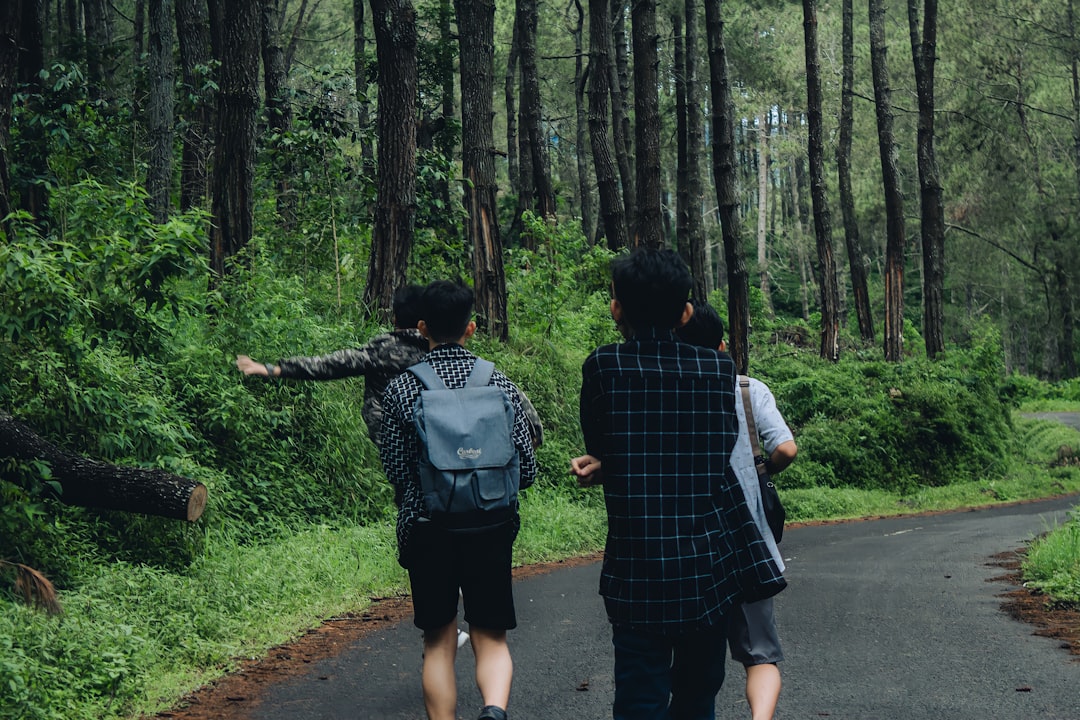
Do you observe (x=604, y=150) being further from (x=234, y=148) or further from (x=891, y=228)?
(x=234, y=148)

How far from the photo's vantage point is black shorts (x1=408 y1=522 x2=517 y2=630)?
490cm

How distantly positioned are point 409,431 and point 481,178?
1331 centimetres

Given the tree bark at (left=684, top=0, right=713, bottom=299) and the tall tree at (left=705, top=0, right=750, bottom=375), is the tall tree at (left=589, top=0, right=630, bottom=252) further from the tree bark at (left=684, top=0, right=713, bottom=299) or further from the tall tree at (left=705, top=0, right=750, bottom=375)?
the tree bark at (left=684, top=0, right=713, bottom=299)

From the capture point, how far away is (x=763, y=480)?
5.07 metres

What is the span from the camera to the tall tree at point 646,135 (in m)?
20.5

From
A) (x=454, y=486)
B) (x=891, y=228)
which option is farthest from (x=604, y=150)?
(x=454, y=486)

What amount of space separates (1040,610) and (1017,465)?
55.2 ft

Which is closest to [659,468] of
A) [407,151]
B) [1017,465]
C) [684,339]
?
[684,339]

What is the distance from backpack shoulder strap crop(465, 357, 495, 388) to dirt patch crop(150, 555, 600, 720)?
2254 mm

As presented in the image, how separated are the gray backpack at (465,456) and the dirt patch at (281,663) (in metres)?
1.98

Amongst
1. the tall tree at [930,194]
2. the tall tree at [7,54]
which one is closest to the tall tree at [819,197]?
the tall tree at [930,194]

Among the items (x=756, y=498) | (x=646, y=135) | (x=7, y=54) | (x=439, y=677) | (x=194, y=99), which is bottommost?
(x=439, y=677)

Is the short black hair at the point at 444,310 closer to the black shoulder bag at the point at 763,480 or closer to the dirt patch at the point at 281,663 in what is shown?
the black shoulder bag at the point at 763,480

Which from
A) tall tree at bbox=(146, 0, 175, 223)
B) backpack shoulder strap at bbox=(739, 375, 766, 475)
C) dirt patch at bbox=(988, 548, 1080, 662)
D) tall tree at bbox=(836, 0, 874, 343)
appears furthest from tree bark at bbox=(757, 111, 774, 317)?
backpack shoulder strap at bbox=(739, 375, 766, 475)
